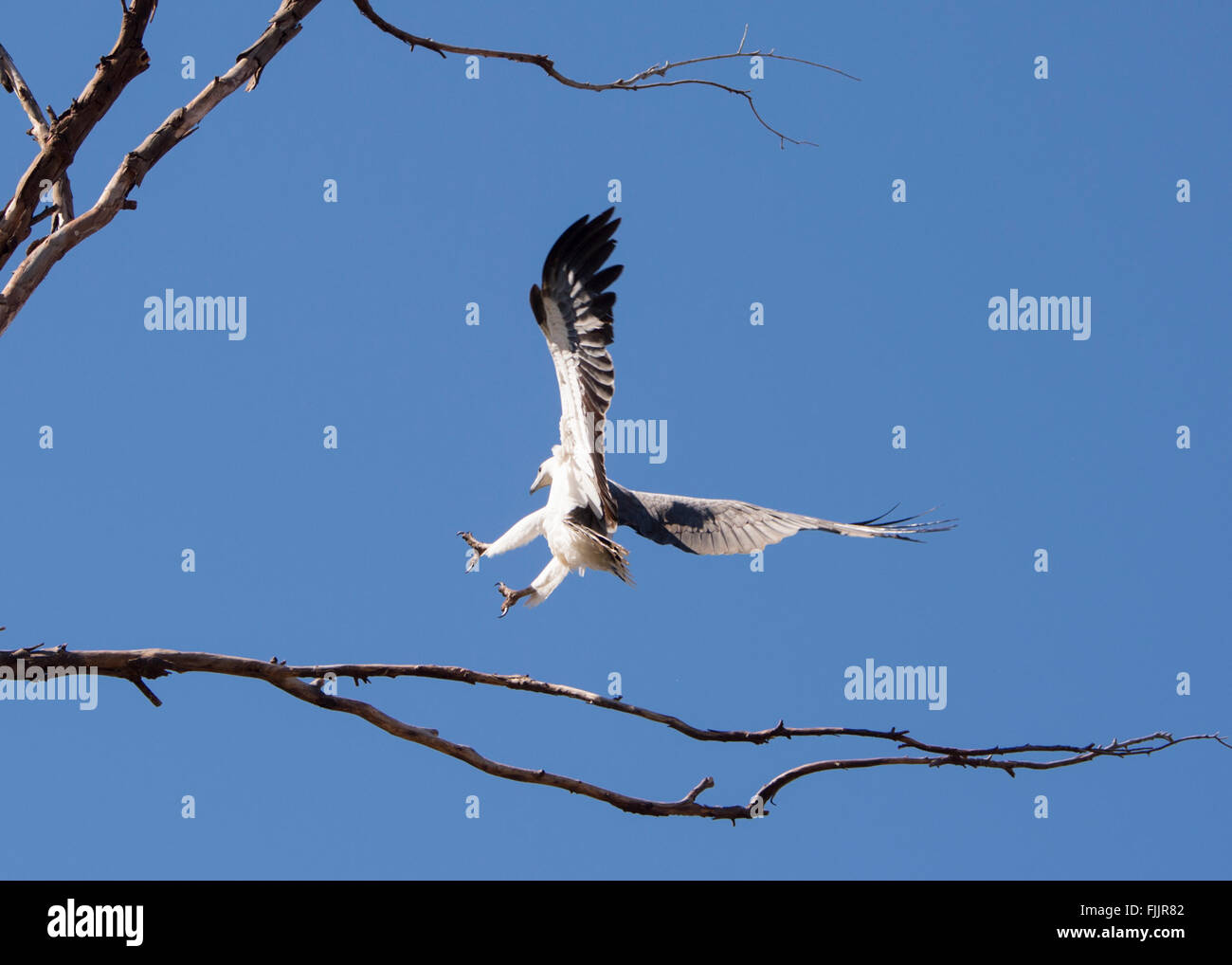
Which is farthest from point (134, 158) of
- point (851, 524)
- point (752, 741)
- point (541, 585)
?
point (851, 524)

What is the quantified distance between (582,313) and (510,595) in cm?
171

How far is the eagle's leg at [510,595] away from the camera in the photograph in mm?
7809

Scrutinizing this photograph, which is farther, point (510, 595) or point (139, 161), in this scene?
point (510, 595)

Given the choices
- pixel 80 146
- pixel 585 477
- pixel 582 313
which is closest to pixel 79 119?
pixel 80 146

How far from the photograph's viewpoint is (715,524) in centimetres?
912

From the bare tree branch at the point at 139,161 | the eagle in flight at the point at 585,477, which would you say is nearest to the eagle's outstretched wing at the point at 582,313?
the eagle in flight at the point at 585,477

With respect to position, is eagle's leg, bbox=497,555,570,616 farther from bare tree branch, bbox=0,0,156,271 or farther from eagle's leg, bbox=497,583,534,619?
bare tree branch, bbox=0,0,156,271

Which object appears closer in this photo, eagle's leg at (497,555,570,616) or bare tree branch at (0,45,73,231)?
bare tree branch at (0,45,73,231)

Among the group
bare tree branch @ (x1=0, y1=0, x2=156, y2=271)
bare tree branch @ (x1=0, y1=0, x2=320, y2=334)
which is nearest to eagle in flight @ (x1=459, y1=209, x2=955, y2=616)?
bare tree branch @ (x1=0, y1=0, x2=320, y2=334)

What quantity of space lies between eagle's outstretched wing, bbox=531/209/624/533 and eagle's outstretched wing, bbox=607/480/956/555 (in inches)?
46.9

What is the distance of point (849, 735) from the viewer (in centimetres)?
617

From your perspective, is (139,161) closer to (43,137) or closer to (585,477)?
(43,137)

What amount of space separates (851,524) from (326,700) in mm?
4091

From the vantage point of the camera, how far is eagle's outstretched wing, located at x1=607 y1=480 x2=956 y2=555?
8930 mm
